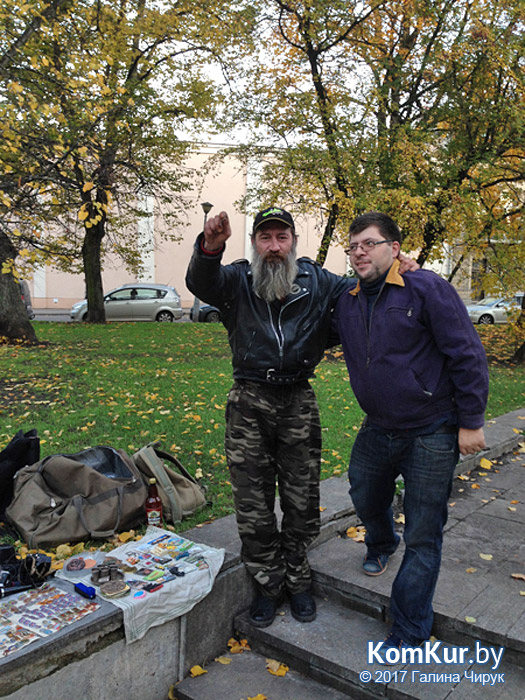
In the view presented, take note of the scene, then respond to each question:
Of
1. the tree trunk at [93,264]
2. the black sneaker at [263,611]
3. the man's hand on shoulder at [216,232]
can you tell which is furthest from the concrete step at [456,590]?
the tree trunk at [93,264]

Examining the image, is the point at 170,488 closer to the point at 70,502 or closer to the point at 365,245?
the point at 70,502

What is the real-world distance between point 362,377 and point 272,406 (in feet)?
1.66

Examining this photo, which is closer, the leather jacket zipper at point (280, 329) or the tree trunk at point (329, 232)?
the leather jacket zipper at point (280, 329)

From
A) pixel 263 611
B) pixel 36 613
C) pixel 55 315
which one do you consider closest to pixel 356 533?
pixel 263 611

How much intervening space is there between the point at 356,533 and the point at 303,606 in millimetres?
876

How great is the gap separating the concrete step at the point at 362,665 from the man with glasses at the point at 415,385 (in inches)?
5.5

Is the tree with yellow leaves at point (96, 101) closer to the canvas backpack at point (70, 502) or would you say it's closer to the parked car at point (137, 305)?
the parked car at point (137, 305)

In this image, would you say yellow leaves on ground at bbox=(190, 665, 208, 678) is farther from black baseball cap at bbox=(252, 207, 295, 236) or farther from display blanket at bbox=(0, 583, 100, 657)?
black baseball cap at bbox=(252, 207, 295, 236)

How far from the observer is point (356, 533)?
13.1 ft

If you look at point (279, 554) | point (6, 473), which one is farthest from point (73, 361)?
point (279, 554)

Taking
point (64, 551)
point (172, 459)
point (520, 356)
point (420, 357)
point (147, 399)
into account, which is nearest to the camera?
point (420, 357)

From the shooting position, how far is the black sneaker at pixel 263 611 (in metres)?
3.16

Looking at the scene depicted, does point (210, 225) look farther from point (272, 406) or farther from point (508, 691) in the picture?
point (508, 691)

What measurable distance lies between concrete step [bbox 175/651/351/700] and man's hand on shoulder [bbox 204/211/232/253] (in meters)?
2.12
